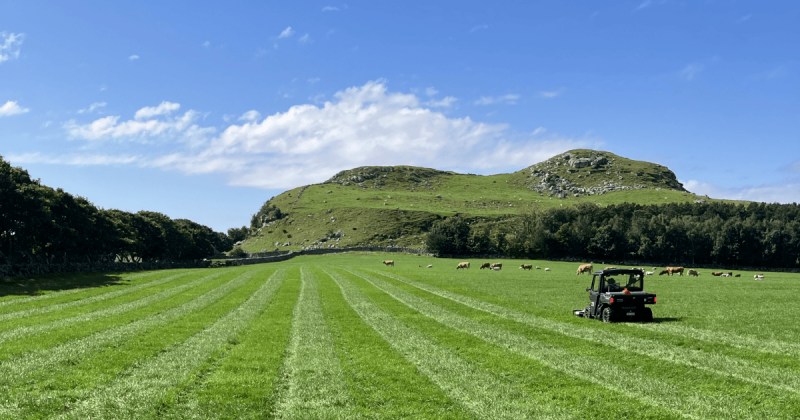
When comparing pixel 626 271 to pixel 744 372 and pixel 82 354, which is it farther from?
pixel 82 354

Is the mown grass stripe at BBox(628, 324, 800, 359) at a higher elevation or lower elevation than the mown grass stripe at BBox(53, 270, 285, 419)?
higher

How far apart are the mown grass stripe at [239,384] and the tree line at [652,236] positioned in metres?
137

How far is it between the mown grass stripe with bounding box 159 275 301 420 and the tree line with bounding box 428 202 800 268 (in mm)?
137377

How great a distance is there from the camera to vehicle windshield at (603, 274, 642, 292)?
26.4 meters

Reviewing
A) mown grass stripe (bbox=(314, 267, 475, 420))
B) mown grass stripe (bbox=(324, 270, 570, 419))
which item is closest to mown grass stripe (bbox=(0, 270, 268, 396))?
mown grass stripe (bbox=(314, 267, 475, 420))

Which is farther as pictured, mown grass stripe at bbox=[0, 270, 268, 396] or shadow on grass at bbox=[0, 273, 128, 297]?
shadow on grass at bbox=[0, 273, 128, 297]

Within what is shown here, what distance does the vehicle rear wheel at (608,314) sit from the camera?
2466cm

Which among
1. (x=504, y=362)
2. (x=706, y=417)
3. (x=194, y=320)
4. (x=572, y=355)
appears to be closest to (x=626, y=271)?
(x=572, y=355)

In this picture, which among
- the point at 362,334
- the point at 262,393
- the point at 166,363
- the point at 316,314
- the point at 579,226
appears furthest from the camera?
the point at 579,226

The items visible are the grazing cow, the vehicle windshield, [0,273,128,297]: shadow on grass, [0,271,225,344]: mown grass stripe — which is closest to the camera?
[0,271,225,344]: mown grass stripe

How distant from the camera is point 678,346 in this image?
61.0 feet

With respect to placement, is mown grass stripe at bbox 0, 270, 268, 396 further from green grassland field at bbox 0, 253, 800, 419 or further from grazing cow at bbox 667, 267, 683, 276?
grazing cow at bbox 667, 267, 683, 276

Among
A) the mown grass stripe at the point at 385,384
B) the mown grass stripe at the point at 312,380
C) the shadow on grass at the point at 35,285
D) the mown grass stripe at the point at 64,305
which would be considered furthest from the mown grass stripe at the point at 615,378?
the shadow on grass at the point at 35,285

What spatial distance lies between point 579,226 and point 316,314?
13620cm
